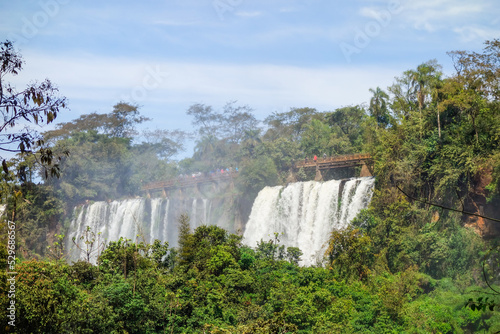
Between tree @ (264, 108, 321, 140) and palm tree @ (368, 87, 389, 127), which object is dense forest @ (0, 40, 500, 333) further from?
tree @ (264, 108, 321, 140)

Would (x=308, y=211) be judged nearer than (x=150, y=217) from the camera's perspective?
Yes

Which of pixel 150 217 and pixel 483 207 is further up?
pixel 483 207

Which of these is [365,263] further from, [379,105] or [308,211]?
[379,105]

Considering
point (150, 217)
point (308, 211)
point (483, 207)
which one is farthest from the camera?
point (150, 217)

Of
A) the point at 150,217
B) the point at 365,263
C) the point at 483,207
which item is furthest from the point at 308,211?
the point at 150,217

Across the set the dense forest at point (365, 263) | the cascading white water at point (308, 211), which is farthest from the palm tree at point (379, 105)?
the cascading white water at point (308, 211)

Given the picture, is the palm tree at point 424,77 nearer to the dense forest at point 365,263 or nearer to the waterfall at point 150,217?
the dense forest at point 365,263

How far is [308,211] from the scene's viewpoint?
1065 inches

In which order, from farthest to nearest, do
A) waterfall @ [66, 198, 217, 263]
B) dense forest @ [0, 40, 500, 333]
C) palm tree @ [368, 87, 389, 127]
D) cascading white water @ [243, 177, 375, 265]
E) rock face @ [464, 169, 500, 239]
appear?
1. waterfall @ [66, 198, 217, 263]
2. palm tree @ [368, 87, 389, 127]
3. cascading white water @ [243, 177, 375, 265]
4. rock face @ [464, 169, 500, 239]
5. dense forest @ [0, 40, 500, 333]

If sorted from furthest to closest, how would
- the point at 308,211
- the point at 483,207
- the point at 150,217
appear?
the point at 150,217
the point at 308,211
the point at 483,207

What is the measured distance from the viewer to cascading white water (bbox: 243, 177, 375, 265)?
2488cm

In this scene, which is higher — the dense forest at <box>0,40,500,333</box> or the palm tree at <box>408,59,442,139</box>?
the palm tree at <box>408,59,442,139</box>

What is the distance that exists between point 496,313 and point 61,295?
1173cm

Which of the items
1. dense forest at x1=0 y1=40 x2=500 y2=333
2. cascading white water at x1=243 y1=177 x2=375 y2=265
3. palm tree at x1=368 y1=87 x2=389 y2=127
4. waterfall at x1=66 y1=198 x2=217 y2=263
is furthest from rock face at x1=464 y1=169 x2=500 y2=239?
waterfall at x1=66 y1=198 x2=217 y2=263
